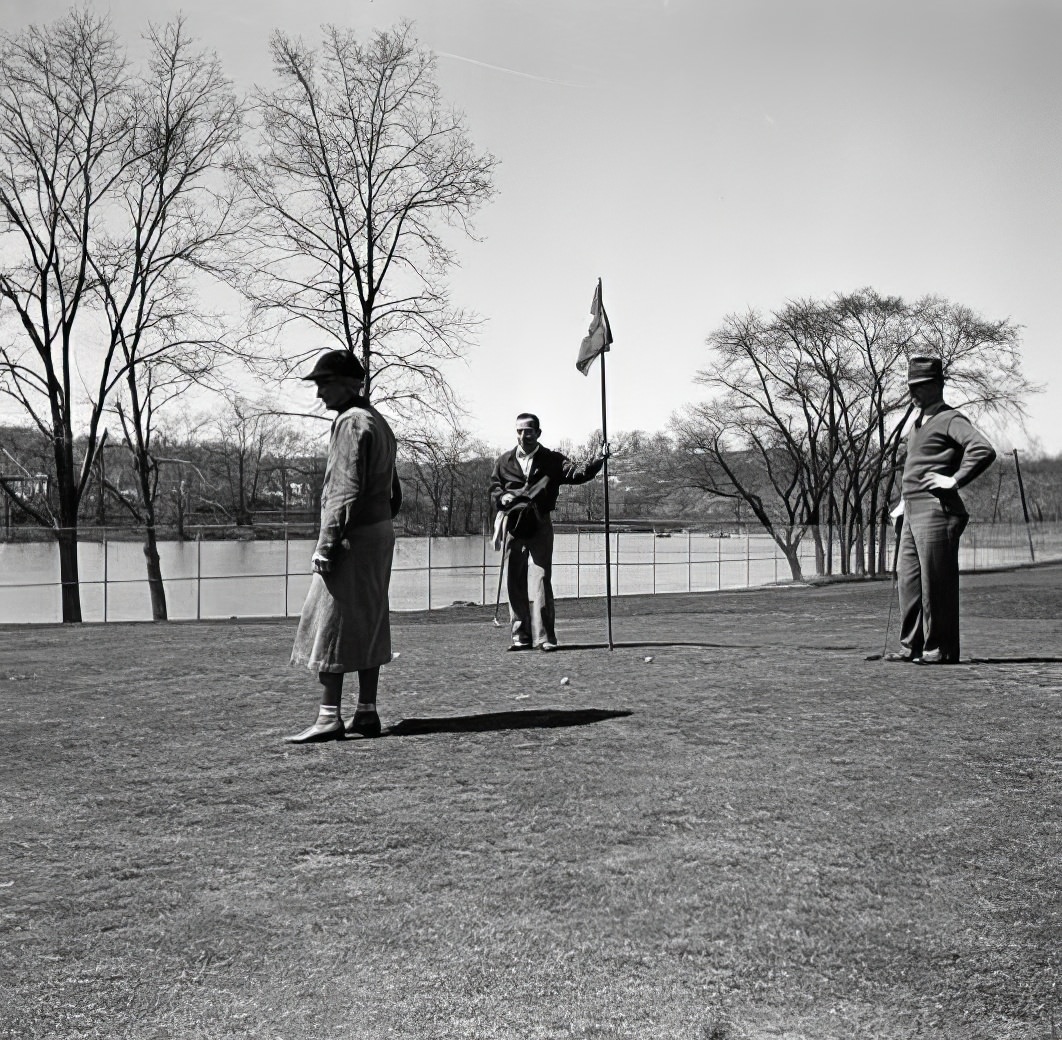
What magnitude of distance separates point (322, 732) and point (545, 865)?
2333mm

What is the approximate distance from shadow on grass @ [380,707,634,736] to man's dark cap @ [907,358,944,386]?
12.0 feet

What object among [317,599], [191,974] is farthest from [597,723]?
[191,974]

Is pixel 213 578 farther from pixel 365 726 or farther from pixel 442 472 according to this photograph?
pixel 365 726

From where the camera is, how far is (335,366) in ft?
19.7

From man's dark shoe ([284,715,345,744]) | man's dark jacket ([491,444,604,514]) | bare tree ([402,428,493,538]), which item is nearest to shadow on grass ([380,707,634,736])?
man's dark shoe ([284,715,345,744])

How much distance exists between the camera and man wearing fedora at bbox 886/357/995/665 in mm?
8336

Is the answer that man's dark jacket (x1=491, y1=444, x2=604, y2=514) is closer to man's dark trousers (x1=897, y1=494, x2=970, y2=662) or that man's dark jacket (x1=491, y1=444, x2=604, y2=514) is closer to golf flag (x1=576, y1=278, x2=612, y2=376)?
golf flag (x1=576, y1=278, x2=612, y2=376)

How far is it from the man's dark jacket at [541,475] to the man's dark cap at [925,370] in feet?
8.59

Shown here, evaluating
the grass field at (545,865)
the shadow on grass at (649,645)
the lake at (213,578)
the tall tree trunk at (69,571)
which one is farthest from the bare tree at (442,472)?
the grass field at (545,865)

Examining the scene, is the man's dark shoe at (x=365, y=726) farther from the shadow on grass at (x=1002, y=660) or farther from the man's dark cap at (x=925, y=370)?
the man's dark cap at (x=925, y=370)

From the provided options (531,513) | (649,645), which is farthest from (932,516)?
(531,513)

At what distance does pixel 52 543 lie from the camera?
2892cm

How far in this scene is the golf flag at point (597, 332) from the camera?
396 inches

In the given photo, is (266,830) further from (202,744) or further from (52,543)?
(52,543)
